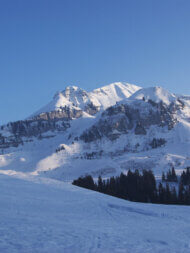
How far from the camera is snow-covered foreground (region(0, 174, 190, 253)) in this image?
12562 millimetres

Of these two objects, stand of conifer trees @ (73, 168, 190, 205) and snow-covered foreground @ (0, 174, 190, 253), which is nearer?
snow-covered foreground @ (0, 174, 190, 253)

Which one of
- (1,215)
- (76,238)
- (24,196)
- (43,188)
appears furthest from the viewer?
(43,188)

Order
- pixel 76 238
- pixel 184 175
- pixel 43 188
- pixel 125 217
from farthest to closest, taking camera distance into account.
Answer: pixel 184 175 < pixel 43 188 < pixel 125 217 < pixel 76 238

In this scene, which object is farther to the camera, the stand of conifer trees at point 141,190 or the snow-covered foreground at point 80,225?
the stand of conifer trees at point 141,190

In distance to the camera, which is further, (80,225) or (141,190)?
(141,190)

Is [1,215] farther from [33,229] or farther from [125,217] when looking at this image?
[125,217]

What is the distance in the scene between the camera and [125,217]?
21688mm

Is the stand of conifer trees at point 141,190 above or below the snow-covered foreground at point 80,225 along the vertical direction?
below

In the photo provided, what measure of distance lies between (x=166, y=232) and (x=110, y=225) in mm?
3640

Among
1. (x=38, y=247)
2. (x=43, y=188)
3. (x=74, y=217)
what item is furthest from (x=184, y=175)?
(x=38, y=247)

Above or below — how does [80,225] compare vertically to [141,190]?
above

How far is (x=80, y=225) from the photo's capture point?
16.9 metres

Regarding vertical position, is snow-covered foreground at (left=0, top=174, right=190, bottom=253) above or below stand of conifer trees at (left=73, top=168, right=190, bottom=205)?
above

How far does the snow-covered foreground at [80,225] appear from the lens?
41.2 feet
